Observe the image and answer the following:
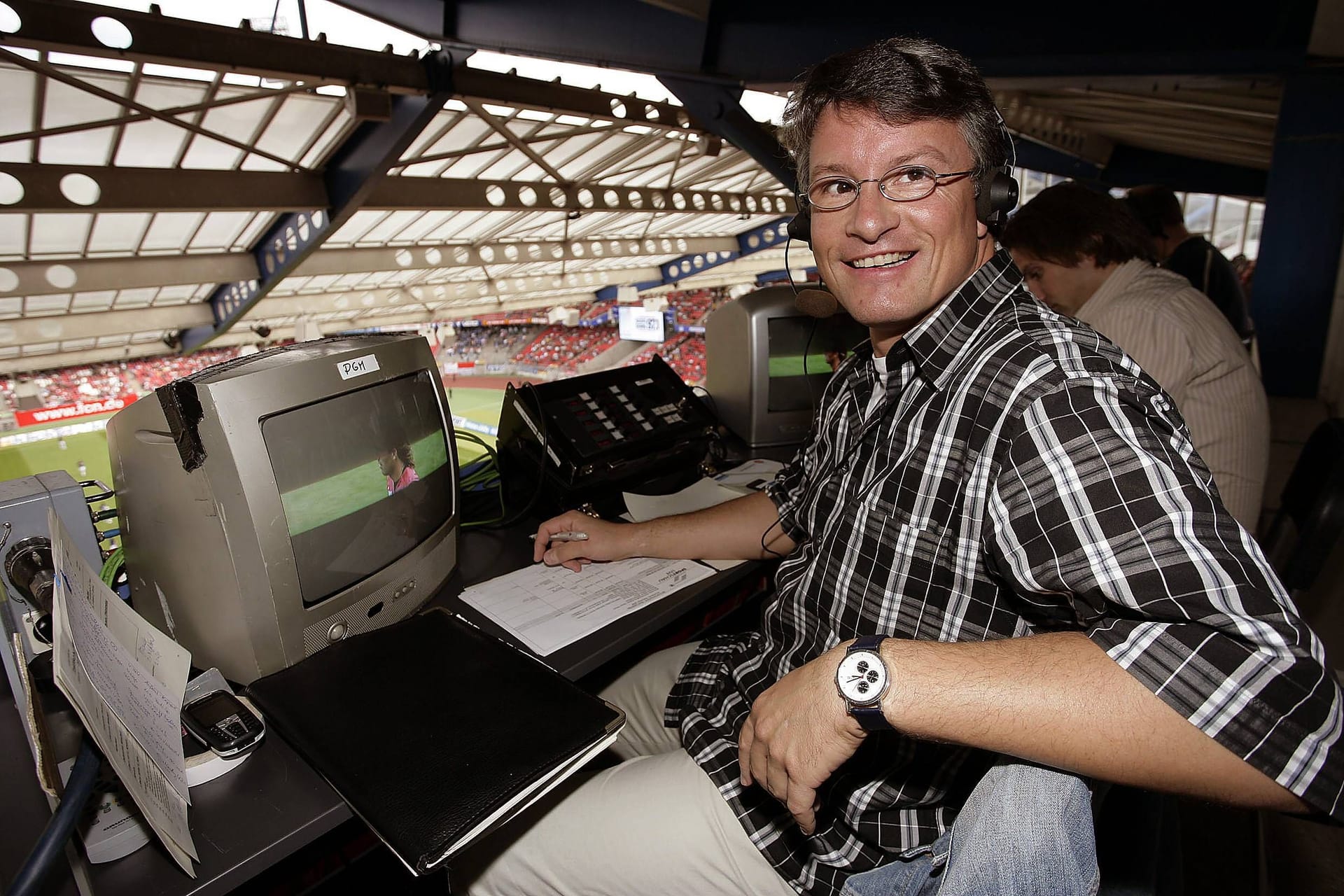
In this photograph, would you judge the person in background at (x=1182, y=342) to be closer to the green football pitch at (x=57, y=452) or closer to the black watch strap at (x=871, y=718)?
the black watch strap at (x=871, y=718)

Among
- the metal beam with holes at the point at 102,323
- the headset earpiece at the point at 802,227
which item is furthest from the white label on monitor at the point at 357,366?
the metal beam with holes at the point at 102,323

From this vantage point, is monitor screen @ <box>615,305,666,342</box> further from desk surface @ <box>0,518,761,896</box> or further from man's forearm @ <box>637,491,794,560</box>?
desk surface @ <box>0,518,761,896</box>

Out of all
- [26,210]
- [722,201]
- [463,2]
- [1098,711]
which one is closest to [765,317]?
[1098,711]

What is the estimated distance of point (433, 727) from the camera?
0.92 metres

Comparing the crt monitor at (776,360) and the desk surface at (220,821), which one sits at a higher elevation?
the crt monitor at (776,360)

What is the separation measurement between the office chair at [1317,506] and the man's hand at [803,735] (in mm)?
1142

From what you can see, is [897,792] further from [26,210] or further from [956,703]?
[26,210]

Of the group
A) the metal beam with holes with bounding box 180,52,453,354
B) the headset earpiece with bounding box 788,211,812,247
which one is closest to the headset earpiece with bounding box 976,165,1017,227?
the headset earpiece with bounding box 788,211,812,247

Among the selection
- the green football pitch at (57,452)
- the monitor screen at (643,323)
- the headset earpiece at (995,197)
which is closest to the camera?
the headset earpiece at (995,197)

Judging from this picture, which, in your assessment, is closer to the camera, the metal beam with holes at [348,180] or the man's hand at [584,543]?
the man's hand at [584,543]

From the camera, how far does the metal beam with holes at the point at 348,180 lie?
5.19 m

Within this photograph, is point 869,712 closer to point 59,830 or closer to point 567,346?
point 59,830

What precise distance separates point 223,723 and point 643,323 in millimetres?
18643

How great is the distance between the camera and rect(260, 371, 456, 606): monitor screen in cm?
103
